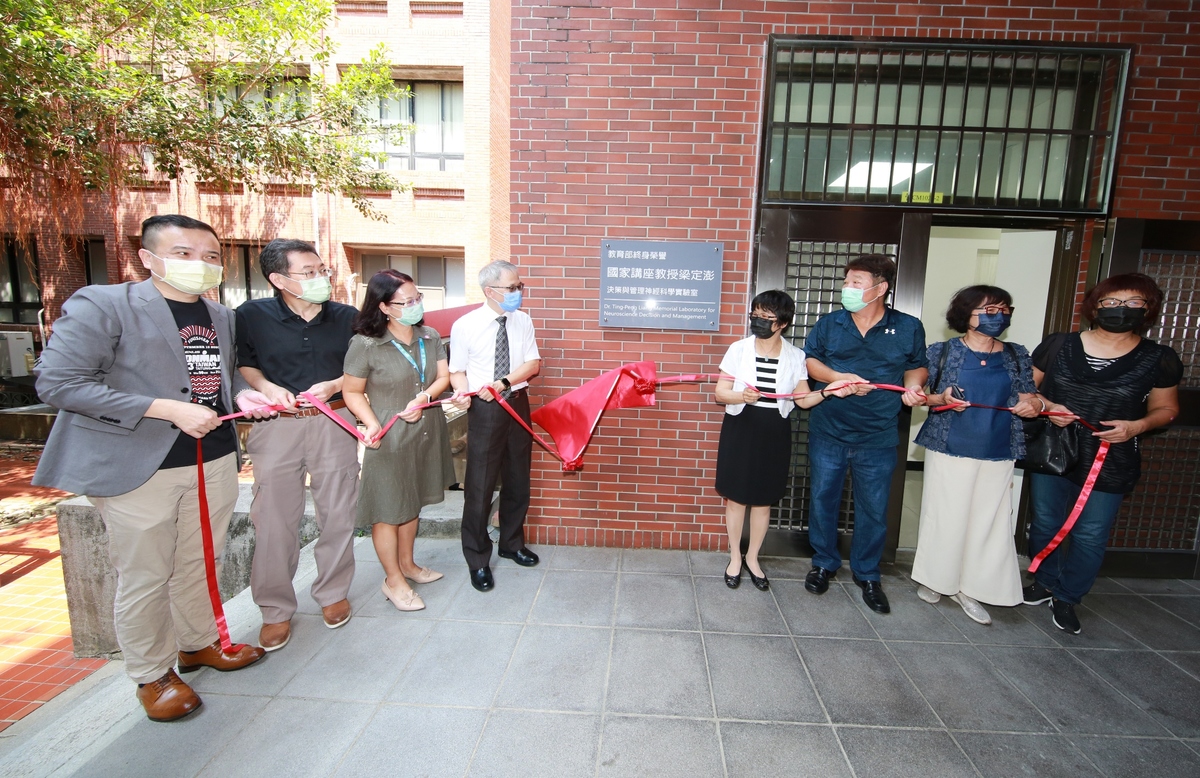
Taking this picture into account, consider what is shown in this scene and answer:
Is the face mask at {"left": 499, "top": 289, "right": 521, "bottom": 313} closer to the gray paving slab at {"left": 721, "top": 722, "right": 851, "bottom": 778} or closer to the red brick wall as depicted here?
the red brick wall

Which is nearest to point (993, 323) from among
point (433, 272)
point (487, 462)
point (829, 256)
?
point (829, 256)

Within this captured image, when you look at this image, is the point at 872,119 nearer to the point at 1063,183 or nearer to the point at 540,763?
the point at 1063,183

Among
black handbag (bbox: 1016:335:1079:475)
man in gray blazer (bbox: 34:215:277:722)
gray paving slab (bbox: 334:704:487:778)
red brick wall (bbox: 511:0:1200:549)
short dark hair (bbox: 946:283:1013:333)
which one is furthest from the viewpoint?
red brick wall (bbox: 511:0:1200:549)

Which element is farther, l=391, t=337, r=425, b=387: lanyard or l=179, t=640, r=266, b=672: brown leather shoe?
l=391, t=337, r=425, b=387: lanyard

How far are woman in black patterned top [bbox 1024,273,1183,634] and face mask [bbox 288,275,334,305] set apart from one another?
4204 mm

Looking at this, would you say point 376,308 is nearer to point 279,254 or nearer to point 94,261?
point 279,254

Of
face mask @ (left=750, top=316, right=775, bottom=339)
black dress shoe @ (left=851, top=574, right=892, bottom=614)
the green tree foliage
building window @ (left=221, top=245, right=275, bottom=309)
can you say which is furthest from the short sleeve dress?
building window @ (left=221, top=245, right=275, bottom=309)

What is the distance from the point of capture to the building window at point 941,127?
3.62m

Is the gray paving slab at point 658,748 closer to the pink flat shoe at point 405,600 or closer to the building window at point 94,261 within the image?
the pink flat shoe at point 405,600

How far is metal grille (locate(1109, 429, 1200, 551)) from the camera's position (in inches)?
148

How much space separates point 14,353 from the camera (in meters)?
9.54

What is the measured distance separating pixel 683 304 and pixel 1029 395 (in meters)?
2.14

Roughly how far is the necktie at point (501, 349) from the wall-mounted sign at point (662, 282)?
79 centimetres

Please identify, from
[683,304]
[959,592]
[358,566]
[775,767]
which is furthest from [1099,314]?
[358,566]
